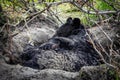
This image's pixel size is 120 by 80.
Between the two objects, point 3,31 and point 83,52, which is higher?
point 3,31

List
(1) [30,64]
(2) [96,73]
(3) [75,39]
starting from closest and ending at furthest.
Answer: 1. (2) [96,73]
2. (1) [30,64]
3. (3) [75,39]

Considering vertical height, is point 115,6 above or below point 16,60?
above

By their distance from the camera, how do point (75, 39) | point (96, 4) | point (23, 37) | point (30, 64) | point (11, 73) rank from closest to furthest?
point (11, 73) → point (30, 64) → point (75, 39) → point (23, 37) → point (96, 4)

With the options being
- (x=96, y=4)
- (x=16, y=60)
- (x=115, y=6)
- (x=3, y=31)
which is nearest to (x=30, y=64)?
(x=16, y=60)

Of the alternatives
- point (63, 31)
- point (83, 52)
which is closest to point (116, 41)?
point (83, 52)

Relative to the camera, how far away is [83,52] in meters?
4.98

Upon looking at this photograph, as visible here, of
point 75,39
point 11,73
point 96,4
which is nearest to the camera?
point 11,73

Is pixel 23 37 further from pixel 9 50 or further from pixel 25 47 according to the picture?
pixel 9 50

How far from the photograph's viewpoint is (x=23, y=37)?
591cm

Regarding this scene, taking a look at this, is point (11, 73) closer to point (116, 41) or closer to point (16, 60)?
point (16, 60)

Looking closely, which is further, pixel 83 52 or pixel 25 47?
pixel 25 47

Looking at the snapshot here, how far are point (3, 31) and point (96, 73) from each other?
1925 millimetres

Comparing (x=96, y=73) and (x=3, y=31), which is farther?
(x=3, y=31)

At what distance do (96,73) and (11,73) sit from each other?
1.13 meters
